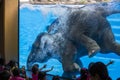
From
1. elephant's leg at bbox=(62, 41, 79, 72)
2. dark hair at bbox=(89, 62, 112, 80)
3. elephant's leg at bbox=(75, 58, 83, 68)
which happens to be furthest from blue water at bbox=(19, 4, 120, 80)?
dark hair at bbox=(89, 62, 112, 80)

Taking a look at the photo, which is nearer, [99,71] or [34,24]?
[99,71]

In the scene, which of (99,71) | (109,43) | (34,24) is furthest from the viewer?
(34,24)

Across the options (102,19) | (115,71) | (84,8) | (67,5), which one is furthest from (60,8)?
(115,71)

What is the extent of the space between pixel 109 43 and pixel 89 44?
49 cm

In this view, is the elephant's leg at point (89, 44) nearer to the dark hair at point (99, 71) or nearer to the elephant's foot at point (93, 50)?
the elephant's foot at point (93, 50)

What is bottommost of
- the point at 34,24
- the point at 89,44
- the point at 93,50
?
Answer: the point at 93,50

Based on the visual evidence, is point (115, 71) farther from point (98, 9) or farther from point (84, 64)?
point (98, 9)

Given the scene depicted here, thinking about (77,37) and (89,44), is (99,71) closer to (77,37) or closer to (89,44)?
(89,44)

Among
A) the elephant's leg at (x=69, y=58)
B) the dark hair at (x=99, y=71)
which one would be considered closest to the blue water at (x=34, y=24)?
the elephant's leg at (x=69, y=58)

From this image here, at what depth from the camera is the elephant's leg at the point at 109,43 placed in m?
5.35

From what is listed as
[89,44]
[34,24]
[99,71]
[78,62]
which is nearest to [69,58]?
[78,62]

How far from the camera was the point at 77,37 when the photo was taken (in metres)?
6.04

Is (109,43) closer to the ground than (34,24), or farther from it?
closer to the ground

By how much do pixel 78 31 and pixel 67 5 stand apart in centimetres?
67
